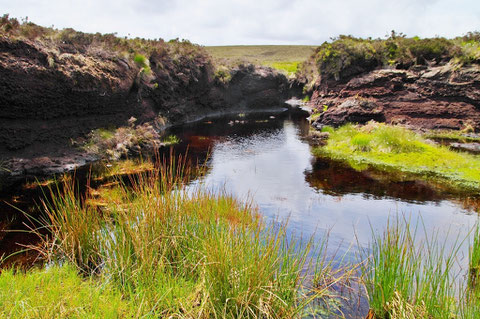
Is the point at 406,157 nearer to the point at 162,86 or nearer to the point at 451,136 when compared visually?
the point at 451,136

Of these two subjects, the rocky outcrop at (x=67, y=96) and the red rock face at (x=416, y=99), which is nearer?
the rocky outcrop at (x=67, y=96)

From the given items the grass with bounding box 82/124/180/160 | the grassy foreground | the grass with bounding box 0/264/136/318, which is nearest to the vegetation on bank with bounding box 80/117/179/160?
the grass with bounding box 82/124/180/160

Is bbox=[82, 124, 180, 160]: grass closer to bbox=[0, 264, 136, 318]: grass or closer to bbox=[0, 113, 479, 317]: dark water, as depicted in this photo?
bbox=[0, 113, 479, 317]: dark water

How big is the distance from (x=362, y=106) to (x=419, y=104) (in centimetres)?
483

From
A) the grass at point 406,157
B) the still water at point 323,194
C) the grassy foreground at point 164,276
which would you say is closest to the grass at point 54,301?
the grassy foreground at point 164,276

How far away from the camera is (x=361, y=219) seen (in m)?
10.6

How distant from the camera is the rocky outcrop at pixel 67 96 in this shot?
15.3 metres

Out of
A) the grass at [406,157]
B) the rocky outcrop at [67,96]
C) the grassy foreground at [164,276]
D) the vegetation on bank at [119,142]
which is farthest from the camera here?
the vegetation on bank at [119,142]

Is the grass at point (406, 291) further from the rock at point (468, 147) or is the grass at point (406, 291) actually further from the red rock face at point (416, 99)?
the red rock face at point (416, 99)

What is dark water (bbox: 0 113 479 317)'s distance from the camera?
9.51 metres

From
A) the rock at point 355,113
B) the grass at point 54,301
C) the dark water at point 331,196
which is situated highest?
the rock at point 355,113

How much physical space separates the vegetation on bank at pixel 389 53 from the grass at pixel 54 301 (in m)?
31.4

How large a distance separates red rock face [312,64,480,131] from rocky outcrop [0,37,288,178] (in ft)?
49.7

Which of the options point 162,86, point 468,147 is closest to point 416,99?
point 468,147
